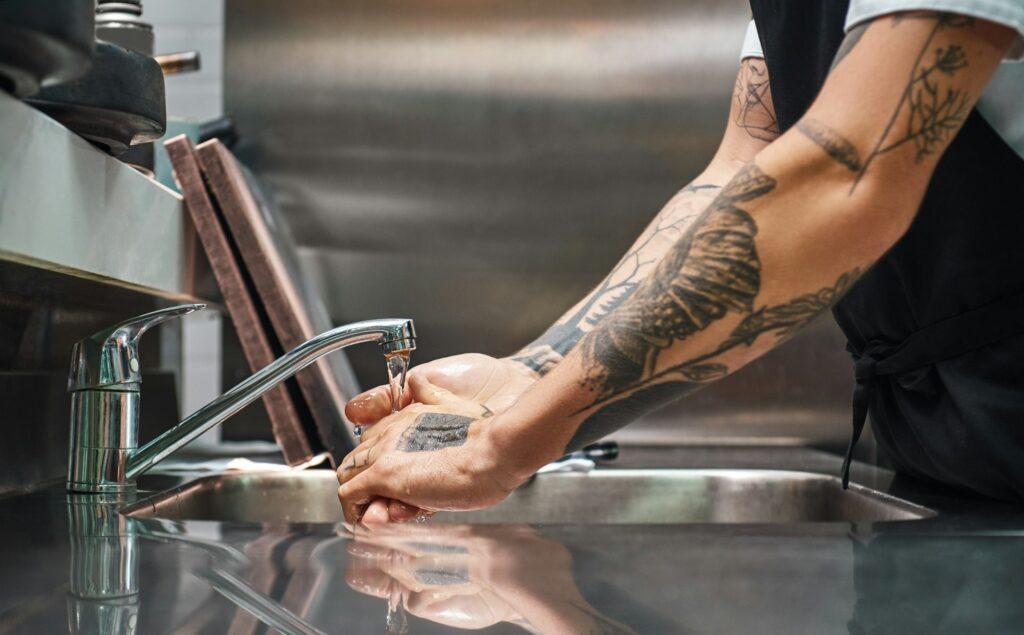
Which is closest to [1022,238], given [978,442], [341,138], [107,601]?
[978,442]

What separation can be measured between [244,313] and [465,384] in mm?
315

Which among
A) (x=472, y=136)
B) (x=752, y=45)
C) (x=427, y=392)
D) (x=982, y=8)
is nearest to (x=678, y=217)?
(x=752, y=45)

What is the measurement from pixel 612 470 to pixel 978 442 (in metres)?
0.49

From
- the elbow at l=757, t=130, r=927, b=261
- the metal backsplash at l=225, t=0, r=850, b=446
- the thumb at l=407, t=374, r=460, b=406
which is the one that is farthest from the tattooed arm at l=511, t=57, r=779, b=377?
the metal backsplash at l=225, t=0, r=850, b=446

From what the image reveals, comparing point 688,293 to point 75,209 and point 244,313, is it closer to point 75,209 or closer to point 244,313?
point 75,209

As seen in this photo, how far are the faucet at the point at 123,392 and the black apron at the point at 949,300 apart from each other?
405 millimetres

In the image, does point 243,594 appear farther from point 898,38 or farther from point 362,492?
point 898,38

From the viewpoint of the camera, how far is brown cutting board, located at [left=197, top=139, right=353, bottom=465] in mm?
1165

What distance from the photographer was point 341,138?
1715 mm

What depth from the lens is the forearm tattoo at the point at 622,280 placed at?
39.9 inches

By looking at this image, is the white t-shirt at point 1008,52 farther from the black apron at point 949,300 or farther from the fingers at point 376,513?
the fingers at point 376,513

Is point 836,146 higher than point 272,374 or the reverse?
higher

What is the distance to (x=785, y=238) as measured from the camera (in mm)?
579

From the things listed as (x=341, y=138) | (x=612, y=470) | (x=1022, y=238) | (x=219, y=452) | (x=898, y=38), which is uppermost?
(x=898, y=38)
